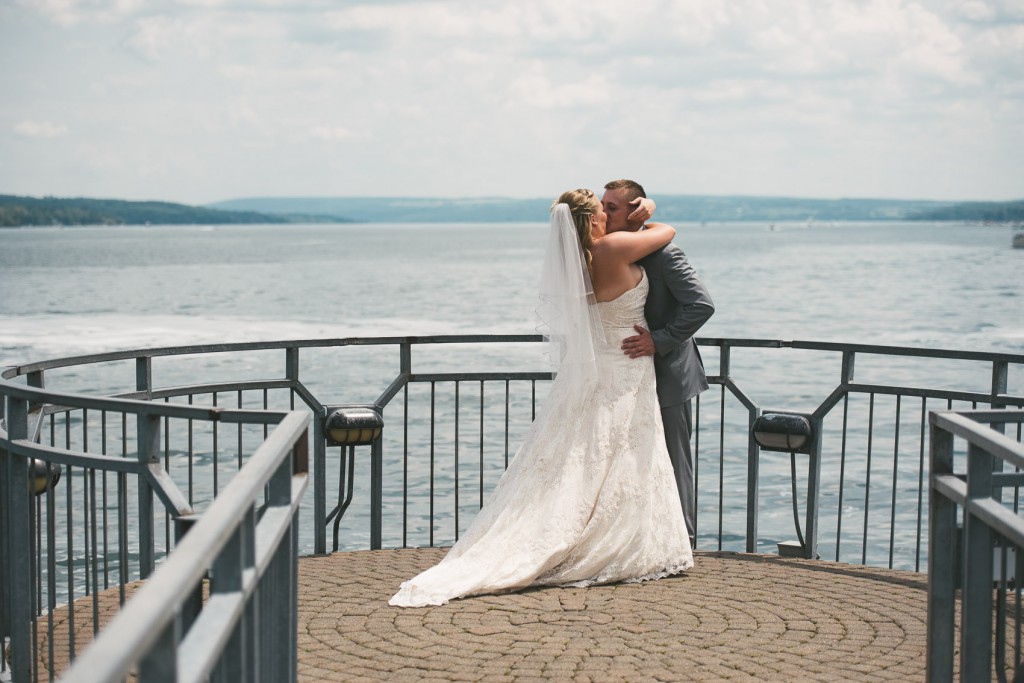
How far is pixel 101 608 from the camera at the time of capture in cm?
641

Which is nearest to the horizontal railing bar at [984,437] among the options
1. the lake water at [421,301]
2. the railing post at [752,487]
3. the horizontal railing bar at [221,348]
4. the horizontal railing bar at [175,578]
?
the horizontal railing bar at [175,578]

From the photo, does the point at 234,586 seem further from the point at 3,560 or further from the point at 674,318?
the point at 674,318

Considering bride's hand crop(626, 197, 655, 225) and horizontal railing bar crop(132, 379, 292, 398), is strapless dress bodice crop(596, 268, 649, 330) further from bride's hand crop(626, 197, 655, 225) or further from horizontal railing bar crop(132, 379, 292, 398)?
horizontal railing bar crop(132, 379, 292, 398)

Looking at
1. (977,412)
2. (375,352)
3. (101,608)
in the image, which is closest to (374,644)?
(101,608)

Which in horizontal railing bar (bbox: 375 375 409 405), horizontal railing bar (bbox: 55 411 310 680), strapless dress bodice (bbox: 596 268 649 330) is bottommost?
horizontal railing bar (bbox: 375 375 409 405)

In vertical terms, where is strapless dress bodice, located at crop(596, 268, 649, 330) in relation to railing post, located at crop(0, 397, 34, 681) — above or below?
above

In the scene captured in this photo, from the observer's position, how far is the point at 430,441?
12.5m

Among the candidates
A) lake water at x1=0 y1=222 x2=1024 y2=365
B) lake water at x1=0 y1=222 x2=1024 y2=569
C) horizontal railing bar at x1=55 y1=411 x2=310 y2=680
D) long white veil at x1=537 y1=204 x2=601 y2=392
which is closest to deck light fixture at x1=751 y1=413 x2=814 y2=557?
long white veil at x1=537 y1=204 x2=601 y2=392

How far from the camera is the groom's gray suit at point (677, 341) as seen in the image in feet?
22.3

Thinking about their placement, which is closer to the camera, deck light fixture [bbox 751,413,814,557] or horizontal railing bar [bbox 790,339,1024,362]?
horizontal railing bar [bbox 790,339,1024,362]

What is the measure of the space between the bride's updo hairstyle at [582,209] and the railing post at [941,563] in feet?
9.38

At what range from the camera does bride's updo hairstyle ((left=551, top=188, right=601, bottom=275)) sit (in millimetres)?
6648

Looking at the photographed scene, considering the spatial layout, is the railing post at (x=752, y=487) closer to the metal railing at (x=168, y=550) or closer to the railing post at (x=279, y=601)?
the metal railing at (x=168, y=550)

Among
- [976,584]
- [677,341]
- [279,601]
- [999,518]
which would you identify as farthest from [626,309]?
[279,601]
